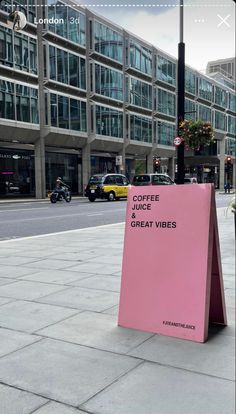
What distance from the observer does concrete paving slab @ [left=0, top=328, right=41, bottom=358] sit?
142 inches

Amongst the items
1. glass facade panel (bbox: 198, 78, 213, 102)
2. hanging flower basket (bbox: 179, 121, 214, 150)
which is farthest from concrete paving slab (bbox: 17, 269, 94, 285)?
glass facade panel (bbox: 198, 78, 213, 102)

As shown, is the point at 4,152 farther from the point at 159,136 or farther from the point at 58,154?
the point at 159,136

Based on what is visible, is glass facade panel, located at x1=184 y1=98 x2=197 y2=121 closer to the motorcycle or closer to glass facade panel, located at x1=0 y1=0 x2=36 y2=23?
glass facade panel, located at x1=0 y1=0 x2=36 y2=23

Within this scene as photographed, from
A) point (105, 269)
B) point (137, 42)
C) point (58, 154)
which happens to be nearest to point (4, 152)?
point (58, 154)

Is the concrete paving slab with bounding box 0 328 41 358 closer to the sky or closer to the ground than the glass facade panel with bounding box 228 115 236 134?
closer to the ground

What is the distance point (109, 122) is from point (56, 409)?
139 ft

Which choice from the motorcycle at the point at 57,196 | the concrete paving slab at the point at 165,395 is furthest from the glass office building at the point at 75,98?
the concrete paving slab at the point at 165,395

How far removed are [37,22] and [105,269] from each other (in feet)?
105

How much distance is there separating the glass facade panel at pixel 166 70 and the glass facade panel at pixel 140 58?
2.10 m

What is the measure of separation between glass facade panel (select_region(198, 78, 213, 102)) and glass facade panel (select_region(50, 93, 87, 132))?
94.0 ft

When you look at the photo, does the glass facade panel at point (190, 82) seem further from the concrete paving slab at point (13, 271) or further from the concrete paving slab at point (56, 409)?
the concrete paving slab at point (56, 409)

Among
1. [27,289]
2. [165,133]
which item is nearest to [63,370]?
[27,289]

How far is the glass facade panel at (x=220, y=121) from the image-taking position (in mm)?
70125

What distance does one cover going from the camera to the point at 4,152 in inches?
1398
